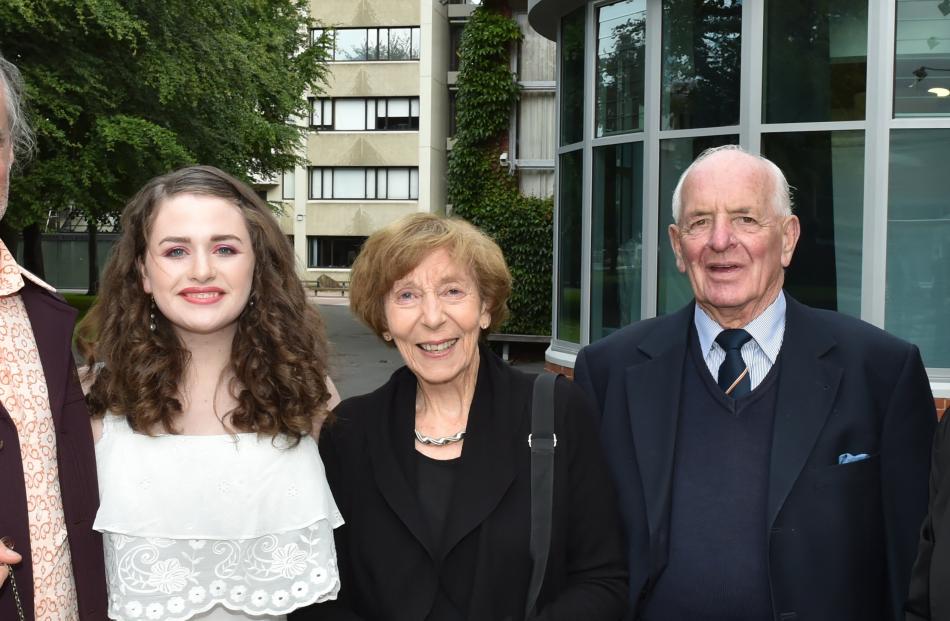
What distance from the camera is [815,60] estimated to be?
7789mm

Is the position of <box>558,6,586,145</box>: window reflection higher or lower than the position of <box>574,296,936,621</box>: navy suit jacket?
higher

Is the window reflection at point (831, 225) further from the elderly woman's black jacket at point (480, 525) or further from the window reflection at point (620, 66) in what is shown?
the elderly woman's black jacket at point (480, 525)

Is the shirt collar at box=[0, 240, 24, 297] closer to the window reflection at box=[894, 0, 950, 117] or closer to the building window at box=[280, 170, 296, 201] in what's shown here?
the window reflection at box=[894, 0, 950, 117]

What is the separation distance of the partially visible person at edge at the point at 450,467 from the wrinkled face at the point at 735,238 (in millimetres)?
640

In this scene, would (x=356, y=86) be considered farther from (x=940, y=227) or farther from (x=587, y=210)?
(x=940, y=227)

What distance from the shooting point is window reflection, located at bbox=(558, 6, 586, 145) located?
32.2 feet

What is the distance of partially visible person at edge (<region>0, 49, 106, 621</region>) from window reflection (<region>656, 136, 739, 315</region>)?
6.75 metres

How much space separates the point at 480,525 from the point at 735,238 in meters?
1.24

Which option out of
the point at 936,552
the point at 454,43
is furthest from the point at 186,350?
the point at 454,43

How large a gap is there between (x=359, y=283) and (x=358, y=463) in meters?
0.55

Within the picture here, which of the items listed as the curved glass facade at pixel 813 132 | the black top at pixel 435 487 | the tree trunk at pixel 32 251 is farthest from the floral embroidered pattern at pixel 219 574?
the tree trunk at pixel 32 251

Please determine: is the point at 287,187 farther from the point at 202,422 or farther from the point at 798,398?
the point at 798,398

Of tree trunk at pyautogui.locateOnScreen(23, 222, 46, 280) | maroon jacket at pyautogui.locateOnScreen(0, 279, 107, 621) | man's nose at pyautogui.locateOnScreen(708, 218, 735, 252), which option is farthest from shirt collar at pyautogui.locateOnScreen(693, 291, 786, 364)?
tree trunk at pyautogui.locateOnScreen(23, 222, 46, 280)

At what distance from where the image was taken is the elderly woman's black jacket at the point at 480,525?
2.44 m
